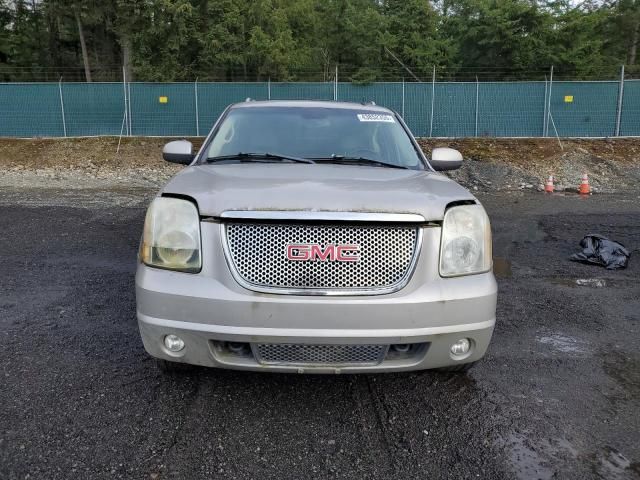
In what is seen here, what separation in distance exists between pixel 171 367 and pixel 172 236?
91 cm

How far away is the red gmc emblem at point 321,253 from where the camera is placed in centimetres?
268

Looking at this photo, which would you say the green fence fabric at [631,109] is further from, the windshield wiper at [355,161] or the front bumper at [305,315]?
the front bumper at [305,315]

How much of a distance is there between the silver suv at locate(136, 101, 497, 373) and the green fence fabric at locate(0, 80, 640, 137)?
18.8 metres

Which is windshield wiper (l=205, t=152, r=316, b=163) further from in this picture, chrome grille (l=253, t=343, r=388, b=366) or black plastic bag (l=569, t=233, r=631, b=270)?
black plastic bag (l=569, t=233, r=631, b=270)

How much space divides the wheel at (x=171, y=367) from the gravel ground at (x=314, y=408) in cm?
7

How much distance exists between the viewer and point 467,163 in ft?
56.1

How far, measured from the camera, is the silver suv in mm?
2627

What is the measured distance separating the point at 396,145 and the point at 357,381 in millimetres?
1866

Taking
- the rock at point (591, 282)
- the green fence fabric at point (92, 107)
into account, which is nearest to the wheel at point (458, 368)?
the rock at point (591, 282)

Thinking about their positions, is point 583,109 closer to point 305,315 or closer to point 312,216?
point 312,216

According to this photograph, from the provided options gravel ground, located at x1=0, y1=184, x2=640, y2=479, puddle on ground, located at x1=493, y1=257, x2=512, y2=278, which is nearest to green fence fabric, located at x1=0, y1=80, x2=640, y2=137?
puddle on ground, located at x1=493, y1=257, x2=512, y2=278

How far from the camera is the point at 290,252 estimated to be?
2680 millimetres

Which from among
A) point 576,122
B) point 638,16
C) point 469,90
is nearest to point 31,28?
point 469,90

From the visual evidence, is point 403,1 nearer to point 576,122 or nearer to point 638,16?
point 638,16
